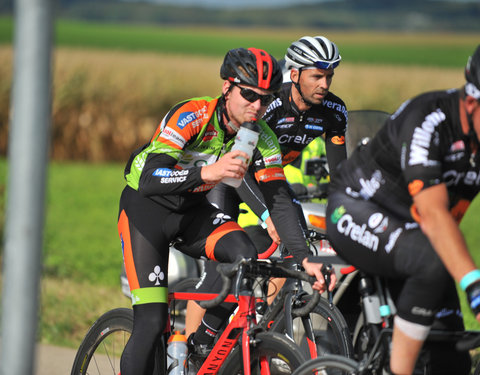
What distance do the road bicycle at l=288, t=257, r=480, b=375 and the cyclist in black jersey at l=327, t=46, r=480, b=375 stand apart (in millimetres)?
60

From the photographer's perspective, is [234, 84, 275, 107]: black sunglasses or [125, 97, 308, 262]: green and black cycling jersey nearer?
[125, 97, 308, 262]: green and black cycling jersey

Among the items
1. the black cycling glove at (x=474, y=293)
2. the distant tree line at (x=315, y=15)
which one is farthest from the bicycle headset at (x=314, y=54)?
the distant tree line at (x=315, y=15)

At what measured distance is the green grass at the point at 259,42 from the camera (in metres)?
62.3

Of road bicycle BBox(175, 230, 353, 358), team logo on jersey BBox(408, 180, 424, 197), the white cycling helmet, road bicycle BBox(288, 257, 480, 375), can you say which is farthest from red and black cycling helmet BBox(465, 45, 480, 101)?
the white cycling helmet

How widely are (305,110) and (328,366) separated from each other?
2.86 m

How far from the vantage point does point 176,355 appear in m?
4.20

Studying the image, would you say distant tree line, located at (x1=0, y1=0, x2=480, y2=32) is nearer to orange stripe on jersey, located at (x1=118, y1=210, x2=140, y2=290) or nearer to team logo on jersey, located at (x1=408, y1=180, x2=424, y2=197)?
orange stripe on jersey, located at (x1=118, y1=210, x2=140, y2=290)

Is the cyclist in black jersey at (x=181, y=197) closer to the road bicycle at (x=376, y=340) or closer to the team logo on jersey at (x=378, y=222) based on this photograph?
the road bicycle at (x=376, y=340)

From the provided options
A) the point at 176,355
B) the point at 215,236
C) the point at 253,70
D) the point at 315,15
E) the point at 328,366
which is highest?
the point at 253,70

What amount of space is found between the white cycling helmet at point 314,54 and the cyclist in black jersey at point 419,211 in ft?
8.08

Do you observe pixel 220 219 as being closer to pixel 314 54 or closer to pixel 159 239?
pixel 159 239

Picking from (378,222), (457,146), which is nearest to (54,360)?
(378,222)

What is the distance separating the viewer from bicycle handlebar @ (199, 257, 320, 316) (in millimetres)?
3748

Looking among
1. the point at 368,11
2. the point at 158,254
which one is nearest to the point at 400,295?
the point at 158,254
